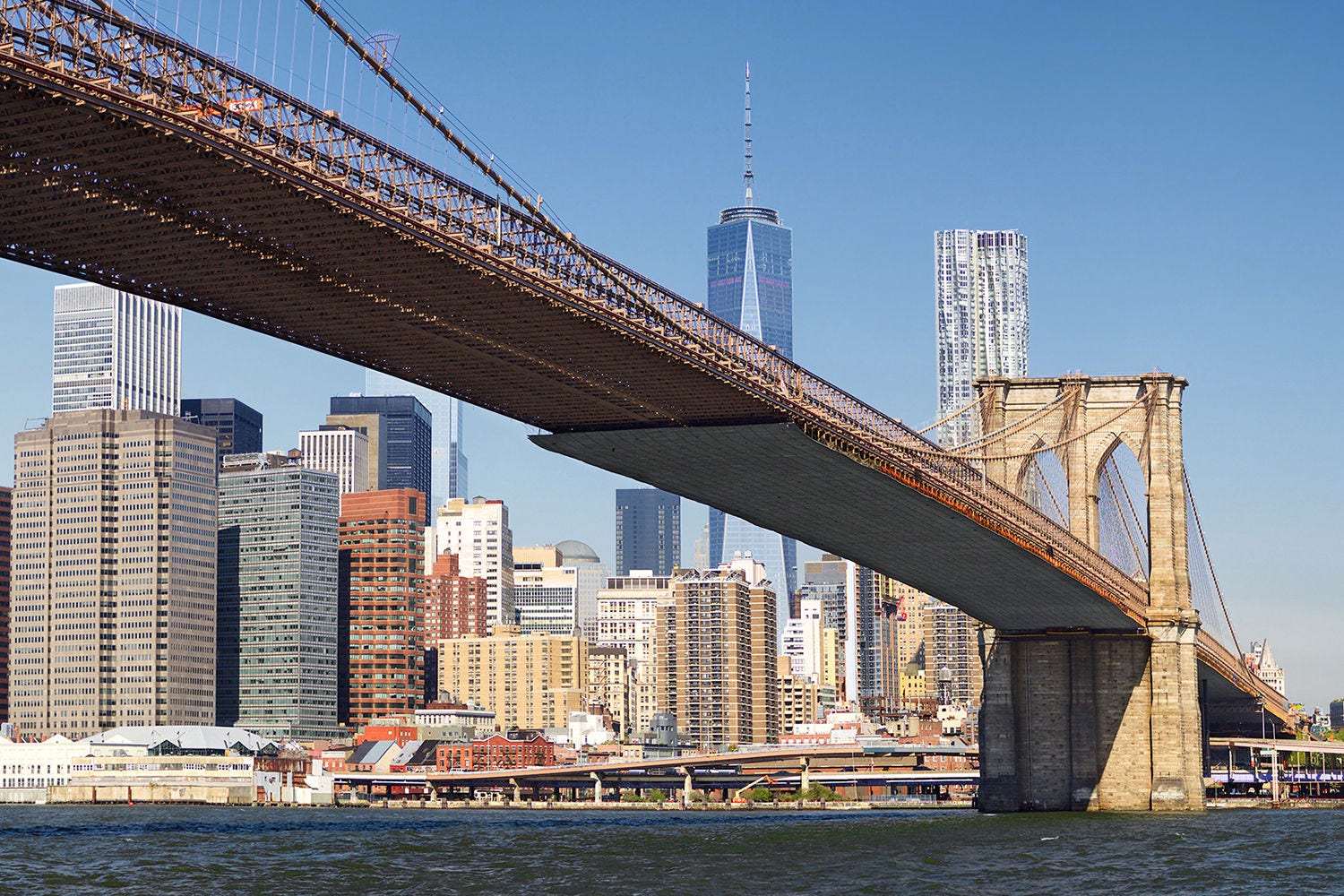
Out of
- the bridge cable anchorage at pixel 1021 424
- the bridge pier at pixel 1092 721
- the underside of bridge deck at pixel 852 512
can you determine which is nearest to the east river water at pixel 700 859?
the bridge pier at pixel 1092 721

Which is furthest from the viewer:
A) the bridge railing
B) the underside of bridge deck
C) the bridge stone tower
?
the bridge stone tower

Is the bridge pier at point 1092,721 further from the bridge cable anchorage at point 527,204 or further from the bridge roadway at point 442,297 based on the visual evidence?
the bridge cable anchorage at point 527,204

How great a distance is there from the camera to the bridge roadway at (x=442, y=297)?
131ft

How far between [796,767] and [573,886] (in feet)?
481

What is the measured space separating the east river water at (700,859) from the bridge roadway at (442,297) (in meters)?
12.0

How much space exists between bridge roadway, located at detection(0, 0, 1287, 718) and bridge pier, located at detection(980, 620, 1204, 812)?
16.6ft

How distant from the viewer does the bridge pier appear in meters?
85.3

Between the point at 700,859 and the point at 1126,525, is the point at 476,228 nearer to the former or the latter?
the point at 700,859

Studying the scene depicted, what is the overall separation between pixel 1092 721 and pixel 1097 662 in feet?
8.53

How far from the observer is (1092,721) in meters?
88.1

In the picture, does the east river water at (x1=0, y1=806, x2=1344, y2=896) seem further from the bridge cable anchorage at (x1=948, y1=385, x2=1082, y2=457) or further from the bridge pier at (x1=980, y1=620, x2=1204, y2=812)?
the bridge cable anchorage at (x1=948, y1=385, x2=1082, y2=457)

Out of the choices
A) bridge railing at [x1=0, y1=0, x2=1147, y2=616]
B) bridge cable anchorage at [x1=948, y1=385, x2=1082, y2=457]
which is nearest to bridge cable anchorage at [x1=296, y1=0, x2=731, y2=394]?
bridge railing at [x1=0, y1=0, x2=1147, y2=616]

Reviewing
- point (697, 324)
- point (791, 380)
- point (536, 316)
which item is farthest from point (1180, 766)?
point (536, 316)

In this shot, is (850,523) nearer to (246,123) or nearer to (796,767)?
(246,123)
